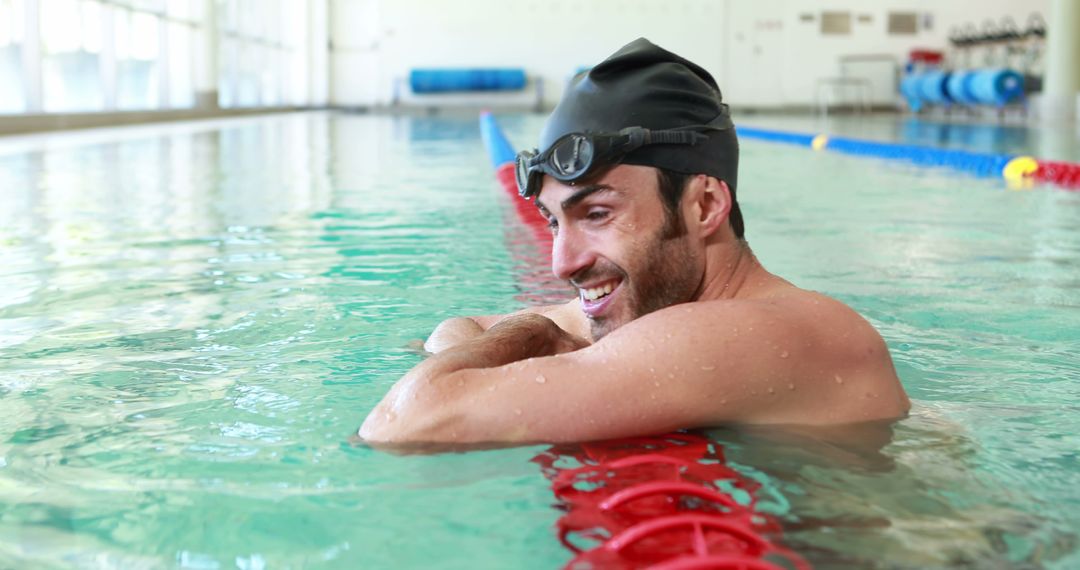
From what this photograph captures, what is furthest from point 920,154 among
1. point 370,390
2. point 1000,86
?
point 370,390

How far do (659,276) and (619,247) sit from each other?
11 centimetres

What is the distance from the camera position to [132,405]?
2.43 metres

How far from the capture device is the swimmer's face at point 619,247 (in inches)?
79.6

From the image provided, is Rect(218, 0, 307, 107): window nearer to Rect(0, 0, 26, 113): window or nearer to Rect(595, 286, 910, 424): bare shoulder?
Rect(0, 0, 26, 113): window

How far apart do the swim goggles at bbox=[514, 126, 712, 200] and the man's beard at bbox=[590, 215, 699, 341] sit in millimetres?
157

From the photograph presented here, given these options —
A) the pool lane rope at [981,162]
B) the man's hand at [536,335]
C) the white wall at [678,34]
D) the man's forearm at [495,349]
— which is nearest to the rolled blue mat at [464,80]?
the white wall at [678,34]

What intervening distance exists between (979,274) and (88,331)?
11.1ft

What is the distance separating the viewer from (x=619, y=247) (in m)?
2.02

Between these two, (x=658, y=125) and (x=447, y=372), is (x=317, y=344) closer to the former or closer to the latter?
(x=447, y=372)

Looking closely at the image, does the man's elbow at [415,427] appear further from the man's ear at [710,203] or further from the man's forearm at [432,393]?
the man's ear at [710,203]

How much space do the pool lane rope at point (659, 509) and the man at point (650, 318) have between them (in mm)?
42

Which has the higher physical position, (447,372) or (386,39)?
(386,39)

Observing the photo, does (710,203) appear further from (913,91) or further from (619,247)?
(913,91)

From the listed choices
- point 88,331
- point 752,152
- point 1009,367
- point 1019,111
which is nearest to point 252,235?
point 88,331
